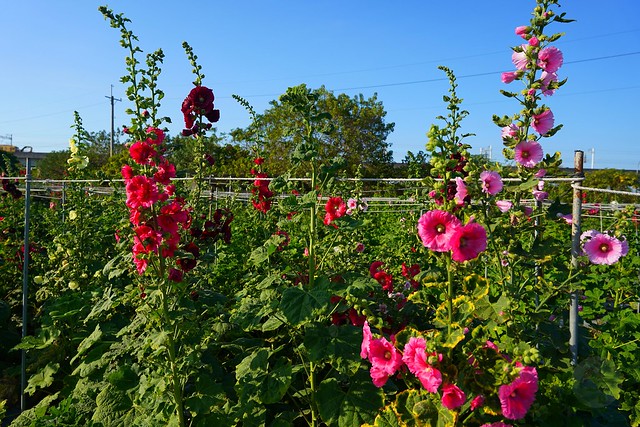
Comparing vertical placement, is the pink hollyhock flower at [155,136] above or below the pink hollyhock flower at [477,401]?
above

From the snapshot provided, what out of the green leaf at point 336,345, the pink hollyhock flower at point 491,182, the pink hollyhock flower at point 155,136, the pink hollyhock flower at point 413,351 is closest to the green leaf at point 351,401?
the green leaf at point 336,345

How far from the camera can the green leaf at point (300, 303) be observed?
2.32 metres

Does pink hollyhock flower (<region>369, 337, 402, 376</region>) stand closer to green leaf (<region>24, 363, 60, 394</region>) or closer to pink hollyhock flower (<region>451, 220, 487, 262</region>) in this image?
pink hollyhock flower (<region>451, 220, 487, 262</region>)

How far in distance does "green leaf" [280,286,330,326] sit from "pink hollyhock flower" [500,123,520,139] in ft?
3.58

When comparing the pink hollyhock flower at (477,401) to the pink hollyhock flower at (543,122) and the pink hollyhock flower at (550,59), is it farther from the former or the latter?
the pink hollyhock flower at (550,59)

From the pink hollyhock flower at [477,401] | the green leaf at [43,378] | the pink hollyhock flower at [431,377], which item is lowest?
the green leaf at [43,378]

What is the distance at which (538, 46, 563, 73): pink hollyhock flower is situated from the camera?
237 centimetres

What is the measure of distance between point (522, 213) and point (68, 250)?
357 cm

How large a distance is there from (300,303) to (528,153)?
48.2 inches

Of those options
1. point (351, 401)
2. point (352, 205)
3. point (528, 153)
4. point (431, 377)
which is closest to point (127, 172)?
point (351, 401)

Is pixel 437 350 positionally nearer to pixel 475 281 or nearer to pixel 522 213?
pixel 475 281

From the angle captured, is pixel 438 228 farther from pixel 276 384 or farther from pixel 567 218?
pixel 276 384

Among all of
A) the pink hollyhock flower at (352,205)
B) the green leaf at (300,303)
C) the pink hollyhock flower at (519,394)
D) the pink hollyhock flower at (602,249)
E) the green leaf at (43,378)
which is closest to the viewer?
the pink hollyhock flower at (519,394)

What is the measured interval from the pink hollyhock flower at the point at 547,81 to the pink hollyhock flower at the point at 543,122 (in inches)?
4.1
